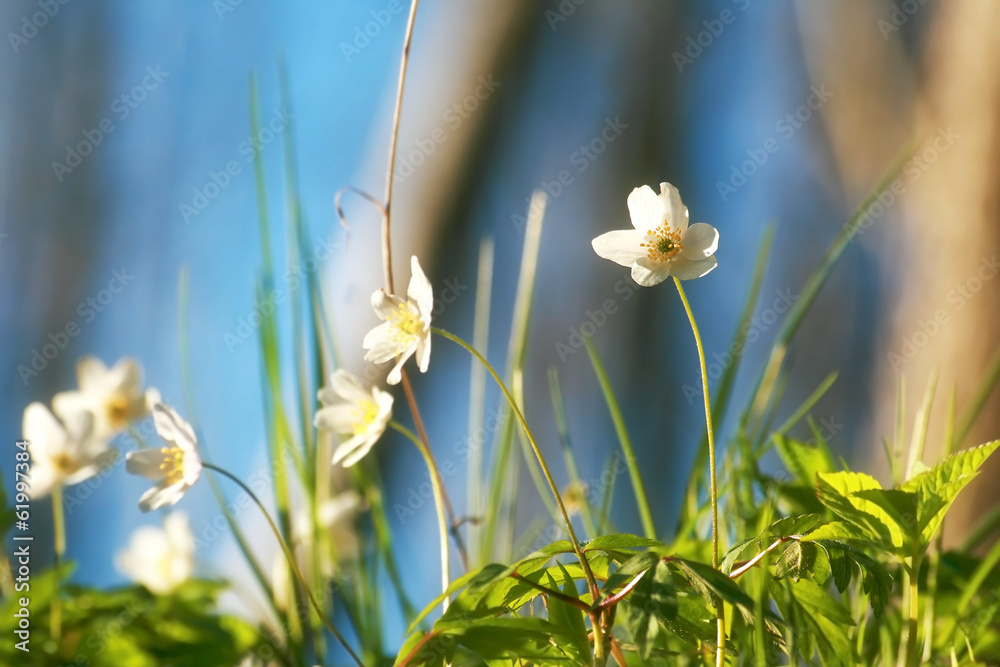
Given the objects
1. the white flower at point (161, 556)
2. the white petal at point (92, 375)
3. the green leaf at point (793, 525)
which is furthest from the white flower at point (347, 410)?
the white flower at point (161, 556)

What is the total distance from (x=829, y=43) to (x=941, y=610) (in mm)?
2906

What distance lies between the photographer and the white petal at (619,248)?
41cm

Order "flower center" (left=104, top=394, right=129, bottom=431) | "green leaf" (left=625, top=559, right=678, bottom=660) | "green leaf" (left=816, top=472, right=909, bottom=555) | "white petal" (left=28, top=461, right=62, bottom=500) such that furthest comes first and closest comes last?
"flower center" (left=104, top=394, right=129, bottom=431) → "white petal" (left=28, top=461, right=62, bottom=500) → "green leaf" (left=816, top=472, right=909, bottom=555) → "green leaf" (left=625, top=559, right=678, bottom=660)

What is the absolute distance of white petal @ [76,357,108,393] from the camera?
796mm

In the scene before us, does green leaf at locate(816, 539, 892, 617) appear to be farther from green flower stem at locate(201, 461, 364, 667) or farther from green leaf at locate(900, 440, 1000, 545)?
Result: green flower stem at locate(201, 461, 364, 667)

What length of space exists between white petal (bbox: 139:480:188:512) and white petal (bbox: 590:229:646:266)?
27cm

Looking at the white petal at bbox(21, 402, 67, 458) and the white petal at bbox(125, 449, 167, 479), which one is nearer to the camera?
the white petal at bbox(125, 449, 167, 479)

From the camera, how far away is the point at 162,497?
0.41 m

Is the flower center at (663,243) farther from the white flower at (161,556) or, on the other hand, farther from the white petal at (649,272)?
the white flower at (161,556)

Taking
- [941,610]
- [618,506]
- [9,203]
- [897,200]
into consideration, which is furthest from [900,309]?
[9,203]

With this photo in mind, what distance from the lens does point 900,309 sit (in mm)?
1817

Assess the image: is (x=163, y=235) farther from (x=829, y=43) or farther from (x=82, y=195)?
(x=829, y=43)

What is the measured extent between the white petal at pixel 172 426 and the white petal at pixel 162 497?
0.02 metres

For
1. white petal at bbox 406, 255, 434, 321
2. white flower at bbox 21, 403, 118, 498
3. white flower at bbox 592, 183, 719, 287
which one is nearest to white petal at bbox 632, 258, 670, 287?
white flower at bbox 592, 183, 719, 287
